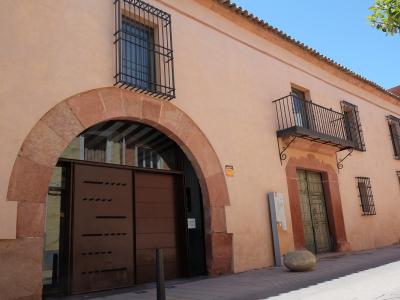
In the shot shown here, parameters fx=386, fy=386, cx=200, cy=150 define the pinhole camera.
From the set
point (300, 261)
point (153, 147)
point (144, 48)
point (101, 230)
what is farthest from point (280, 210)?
point (144, 48)

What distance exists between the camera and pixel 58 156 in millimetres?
5199

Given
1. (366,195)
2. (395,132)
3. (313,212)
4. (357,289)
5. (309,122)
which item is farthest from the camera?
(395,132)

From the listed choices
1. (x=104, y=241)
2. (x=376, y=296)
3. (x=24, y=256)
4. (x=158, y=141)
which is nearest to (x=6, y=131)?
(x=24, y=256)

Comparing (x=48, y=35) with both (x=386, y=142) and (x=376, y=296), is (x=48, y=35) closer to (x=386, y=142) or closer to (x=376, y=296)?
(x=376, y=296)

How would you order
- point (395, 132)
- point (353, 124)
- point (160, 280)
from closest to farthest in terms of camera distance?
point (160, 280) < point (353, 124) < point (395, 132)

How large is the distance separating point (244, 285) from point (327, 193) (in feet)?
17.5

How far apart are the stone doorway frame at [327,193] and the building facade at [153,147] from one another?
37mm

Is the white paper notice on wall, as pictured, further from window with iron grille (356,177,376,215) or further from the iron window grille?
window with iron grille (356,177,376,215)

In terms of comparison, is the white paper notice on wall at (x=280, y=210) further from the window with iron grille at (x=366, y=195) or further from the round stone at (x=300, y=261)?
the window with iron grille at (x=366, y=195)

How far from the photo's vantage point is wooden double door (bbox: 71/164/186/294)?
18.6ft

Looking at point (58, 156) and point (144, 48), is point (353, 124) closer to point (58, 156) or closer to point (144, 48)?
point (144, 48)

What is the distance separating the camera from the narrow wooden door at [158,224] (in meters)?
6.48

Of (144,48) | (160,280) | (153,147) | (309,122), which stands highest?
(144,48)

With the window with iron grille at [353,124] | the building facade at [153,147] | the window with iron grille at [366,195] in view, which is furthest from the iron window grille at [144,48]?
the window with iron grille at [366,195]
